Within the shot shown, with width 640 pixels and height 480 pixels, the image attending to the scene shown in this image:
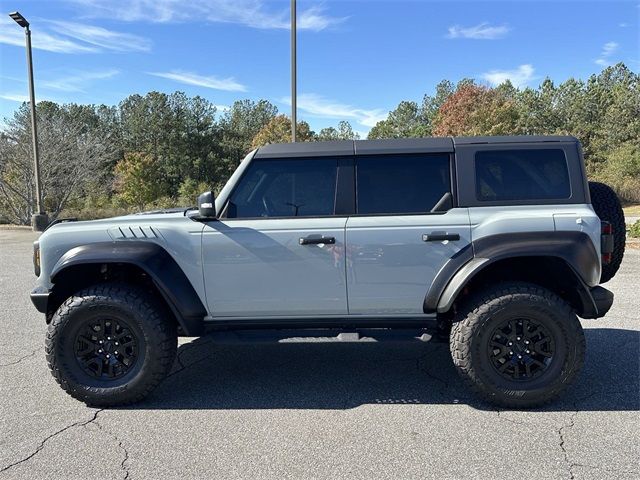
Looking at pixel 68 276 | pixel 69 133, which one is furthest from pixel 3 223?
pixel 68 276

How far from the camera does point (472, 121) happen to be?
35.8 meters

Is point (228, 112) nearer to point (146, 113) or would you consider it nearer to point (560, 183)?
point (146, 113)

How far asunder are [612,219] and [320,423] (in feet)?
9.19

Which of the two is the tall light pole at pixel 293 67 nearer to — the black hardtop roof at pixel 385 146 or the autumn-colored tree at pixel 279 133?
the black hardtop roof at pixel 385 146

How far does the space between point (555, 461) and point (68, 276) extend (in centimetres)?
360

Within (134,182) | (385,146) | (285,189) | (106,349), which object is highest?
(134,182)

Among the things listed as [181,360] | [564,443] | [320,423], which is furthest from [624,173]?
[320,423]

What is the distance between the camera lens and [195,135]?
53.0 meters

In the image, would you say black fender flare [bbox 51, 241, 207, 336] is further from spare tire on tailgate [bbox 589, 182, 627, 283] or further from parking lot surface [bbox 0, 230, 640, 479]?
spare tire on tailgate [bbox 589, 182, 627, 283]

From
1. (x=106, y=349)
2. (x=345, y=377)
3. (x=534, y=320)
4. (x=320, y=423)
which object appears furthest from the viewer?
(x=345, y=377)

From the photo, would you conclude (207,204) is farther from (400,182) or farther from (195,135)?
(195,135)

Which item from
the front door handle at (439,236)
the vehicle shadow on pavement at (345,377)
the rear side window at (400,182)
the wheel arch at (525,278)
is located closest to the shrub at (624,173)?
the vehicle shadow on pavement at (345,377)

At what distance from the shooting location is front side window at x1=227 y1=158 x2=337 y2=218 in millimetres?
3689

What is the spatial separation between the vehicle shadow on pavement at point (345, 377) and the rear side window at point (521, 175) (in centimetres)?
128
